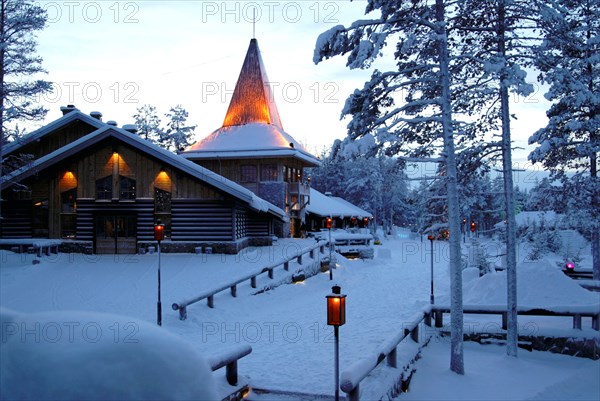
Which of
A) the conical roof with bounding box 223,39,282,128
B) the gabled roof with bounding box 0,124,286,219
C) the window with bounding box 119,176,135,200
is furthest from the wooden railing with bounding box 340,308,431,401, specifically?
the conical roof with bounding box 223,39,282,128

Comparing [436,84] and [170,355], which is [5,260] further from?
[170,355]

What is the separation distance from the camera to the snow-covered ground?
10943mm

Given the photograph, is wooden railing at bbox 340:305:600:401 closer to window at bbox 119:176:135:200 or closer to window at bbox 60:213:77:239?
window at bbox 119:176:135:200

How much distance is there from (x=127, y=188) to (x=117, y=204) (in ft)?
3.02

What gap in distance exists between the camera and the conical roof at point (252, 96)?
3584cm

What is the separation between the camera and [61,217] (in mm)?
25312

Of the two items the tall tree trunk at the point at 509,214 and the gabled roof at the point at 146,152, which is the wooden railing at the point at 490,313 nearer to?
→ the tall tree trunk at the point at 509,214

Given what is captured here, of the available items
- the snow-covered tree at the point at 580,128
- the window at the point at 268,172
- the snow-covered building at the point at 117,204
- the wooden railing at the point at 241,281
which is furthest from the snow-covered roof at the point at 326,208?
the snow-covered tree at the point at 580,128

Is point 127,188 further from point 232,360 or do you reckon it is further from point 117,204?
point 232,360

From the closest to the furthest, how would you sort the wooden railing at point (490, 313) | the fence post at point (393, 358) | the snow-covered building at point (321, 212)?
the fence post at point (393, 358) < the wooden railing at point (490, 313) < the snow-covered building at point (321, 212)

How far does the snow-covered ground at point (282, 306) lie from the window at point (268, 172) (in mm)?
7585

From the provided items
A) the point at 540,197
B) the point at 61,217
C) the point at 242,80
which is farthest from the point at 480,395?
the point at 242,80

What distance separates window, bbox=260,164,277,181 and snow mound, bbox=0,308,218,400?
29258 mm

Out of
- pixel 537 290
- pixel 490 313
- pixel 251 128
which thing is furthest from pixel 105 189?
pixel 537 290
